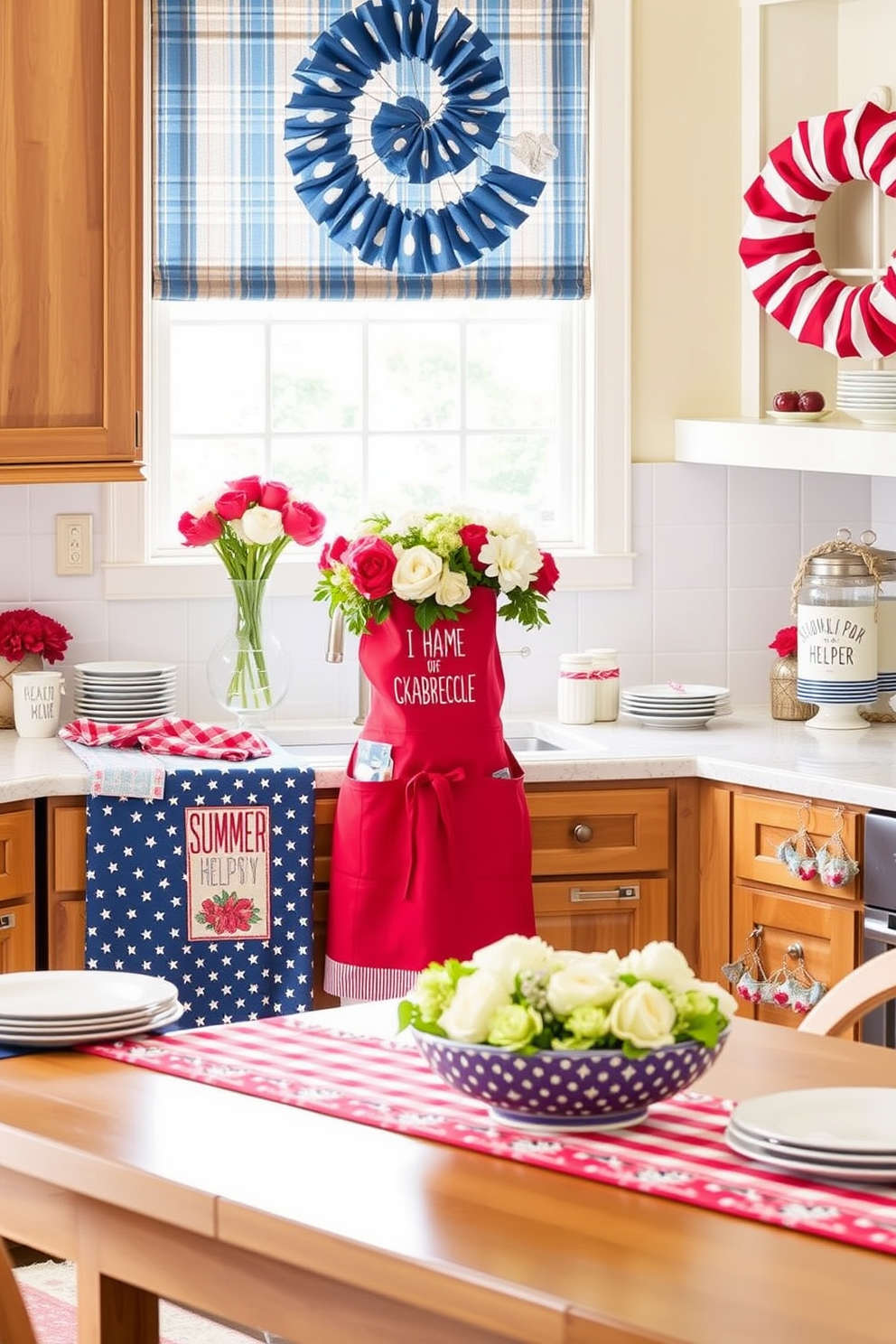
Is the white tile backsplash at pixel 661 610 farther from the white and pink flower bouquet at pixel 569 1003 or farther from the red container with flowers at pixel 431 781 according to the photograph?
the white and pink flower bouquet at pixel 569 1003

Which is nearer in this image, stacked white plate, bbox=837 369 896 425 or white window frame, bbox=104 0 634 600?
stacked white plate, bbox=837 369 896 425

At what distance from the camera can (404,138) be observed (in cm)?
433

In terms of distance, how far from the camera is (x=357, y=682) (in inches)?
174

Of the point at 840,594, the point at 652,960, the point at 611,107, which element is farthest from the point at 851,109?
the point at 652,960

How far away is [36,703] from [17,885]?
1.65 ft

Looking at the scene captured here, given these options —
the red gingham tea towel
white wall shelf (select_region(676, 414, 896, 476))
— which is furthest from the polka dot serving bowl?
white wall shelf (select_region(676, 414, 896, 476))

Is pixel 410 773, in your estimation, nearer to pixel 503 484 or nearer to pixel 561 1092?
pixel 503 484

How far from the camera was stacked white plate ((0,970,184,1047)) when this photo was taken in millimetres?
2178

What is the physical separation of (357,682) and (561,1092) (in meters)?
2.58

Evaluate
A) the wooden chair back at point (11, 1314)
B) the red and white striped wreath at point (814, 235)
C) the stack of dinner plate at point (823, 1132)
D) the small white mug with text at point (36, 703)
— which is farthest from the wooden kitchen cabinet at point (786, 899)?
the wooden chair back at point (11, 1314)

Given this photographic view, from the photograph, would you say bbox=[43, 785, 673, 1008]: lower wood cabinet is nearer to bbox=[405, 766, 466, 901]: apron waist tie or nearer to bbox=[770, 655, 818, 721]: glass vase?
bbox=[405, 766, 466, 901]: apron waist tie

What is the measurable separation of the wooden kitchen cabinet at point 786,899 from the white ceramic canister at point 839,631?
0.42 m

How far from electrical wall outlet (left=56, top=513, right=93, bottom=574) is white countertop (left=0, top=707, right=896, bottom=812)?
37 cm

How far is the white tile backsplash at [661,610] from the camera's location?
4312mm
